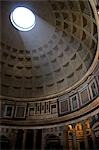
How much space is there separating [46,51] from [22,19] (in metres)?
3.62

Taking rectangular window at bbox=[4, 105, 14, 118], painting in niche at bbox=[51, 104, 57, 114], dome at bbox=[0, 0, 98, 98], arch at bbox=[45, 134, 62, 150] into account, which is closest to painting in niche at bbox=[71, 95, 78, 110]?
dome at bbox=[0, 0, 98, 98]

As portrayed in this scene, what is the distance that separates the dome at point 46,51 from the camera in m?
14.5

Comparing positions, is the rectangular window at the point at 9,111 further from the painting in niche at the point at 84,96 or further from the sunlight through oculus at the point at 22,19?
the sunlight through oculus at the point at 22,19

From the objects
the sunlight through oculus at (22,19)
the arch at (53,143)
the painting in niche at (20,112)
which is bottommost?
the arch at (53,143)

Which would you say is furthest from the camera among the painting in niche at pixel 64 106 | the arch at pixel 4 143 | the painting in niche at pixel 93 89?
the painting in niche at pixel 64 106

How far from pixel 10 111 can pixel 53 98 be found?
2984mm

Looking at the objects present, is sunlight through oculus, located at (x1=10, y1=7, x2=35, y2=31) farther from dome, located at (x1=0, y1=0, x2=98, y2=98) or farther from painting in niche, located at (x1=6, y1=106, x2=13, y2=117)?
painting in niche, located at (x1=6, y1=106, x2=13, y2=117)

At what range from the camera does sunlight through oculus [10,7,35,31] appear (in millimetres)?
16625

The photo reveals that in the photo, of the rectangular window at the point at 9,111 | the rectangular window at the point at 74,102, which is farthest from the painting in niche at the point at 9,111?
the rectangular window at the point at 74,102

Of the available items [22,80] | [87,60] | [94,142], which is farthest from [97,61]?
[22,80]

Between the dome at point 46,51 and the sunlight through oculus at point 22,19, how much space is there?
1.37 ft

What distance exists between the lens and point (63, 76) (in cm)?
1588

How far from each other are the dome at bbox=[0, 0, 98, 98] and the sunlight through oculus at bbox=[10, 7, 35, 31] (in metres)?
0.42

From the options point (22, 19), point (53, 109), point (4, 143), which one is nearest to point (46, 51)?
point (22, 19)
